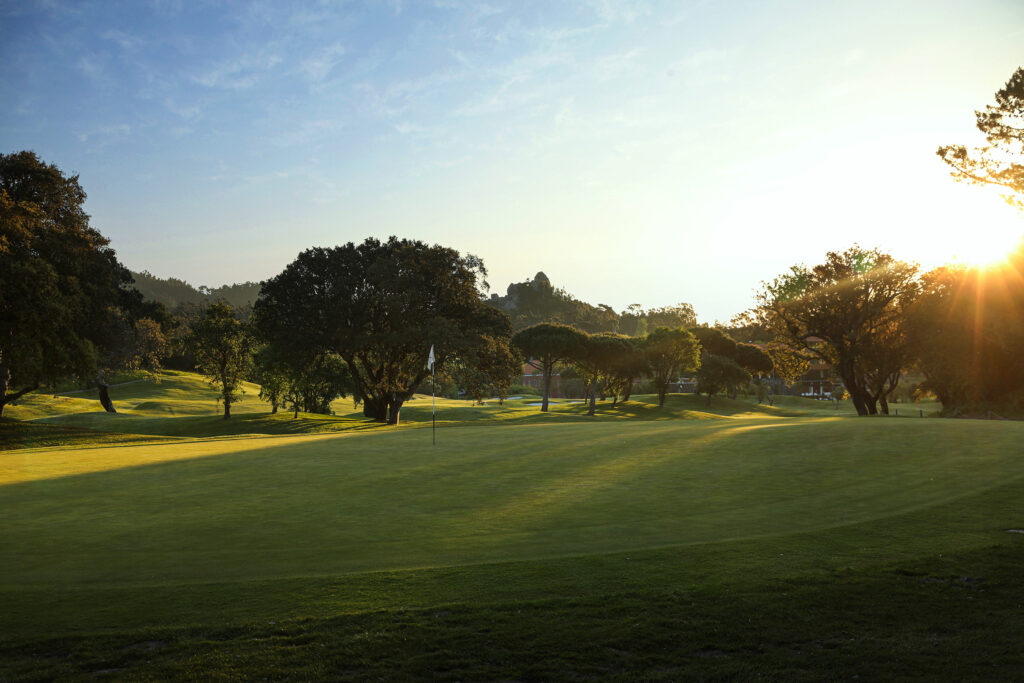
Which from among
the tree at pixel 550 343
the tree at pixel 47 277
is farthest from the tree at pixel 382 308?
the tree at pixel 550 343

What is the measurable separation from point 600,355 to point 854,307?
26.0 m

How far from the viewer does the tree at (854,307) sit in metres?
53.7

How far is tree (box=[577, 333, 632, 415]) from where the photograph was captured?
7156cm

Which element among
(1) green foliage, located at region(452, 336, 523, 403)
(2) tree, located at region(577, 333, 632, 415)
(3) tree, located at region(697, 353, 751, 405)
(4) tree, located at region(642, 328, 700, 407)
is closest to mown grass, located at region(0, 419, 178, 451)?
(1) green foliage, located at region(452, 336, 523, 403)

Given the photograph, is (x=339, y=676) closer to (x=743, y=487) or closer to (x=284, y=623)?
(x=284, y=623)

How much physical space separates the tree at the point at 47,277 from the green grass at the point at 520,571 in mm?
18411

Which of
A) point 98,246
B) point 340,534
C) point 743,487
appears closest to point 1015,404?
point 743,487

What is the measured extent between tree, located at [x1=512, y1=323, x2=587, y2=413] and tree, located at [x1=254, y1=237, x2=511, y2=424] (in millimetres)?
20105

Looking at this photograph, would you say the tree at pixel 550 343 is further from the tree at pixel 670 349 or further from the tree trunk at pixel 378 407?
the tree trunk at pixel 378 407

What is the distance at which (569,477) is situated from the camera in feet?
49.2

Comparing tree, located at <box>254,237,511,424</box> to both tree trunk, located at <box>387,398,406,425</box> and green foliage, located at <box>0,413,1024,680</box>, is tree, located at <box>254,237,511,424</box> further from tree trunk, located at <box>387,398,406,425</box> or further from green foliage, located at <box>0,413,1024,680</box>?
green foliage, located at <box>0,413,1024,680</box>

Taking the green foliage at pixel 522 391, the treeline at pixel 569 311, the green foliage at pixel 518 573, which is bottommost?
the green foliage at pixel 522 391

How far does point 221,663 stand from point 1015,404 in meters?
55.1

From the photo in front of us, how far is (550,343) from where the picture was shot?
70.2 metres
